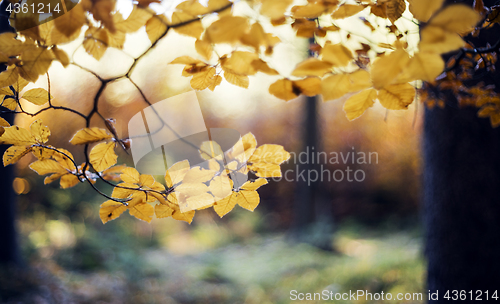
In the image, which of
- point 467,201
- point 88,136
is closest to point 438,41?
point 88,136

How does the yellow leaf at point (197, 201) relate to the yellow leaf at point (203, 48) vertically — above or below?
below

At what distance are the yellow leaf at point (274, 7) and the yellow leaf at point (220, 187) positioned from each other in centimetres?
35

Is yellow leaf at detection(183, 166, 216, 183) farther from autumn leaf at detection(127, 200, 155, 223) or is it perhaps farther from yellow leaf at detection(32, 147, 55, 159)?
yellow leaf at detection(32, 147, 55, 159)

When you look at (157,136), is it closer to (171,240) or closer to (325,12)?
(325,12)

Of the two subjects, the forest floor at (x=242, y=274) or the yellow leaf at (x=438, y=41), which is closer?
the yellow leaf at (x=438, y=41)

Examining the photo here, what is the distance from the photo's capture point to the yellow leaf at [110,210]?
2.03 feet

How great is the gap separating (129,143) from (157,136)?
0.08 m

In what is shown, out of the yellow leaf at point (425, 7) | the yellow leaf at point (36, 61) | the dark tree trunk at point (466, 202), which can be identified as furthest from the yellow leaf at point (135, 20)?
the dark tree trunk at point (466, 202)

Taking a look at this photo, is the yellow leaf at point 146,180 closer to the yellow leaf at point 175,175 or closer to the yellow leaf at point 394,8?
the yellow leaf at point 175,175

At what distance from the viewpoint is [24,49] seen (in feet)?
1.56

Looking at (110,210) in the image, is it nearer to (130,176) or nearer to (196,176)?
(130,176)

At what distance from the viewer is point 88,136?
581 mm

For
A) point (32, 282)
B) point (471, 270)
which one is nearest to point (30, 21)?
point (471, 270)

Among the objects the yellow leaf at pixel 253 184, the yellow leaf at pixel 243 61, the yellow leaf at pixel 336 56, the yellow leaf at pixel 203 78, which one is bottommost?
the yellow leaf at pixel 253 184
